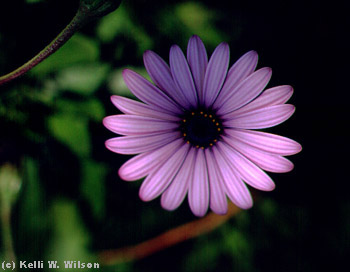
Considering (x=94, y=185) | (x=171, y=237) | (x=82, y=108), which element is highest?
(x=82, y=108)

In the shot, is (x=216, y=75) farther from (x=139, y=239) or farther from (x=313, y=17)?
(x=139, y=239)

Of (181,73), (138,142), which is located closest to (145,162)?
(138,142)

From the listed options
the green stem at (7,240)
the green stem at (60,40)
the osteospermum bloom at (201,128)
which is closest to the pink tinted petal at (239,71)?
the osteospermum bloom at (201,128)

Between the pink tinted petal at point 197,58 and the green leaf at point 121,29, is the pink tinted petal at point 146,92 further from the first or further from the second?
the green leaf at point 121,29

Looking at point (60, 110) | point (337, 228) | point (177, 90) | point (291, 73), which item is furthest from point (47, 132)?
point (337, 228)

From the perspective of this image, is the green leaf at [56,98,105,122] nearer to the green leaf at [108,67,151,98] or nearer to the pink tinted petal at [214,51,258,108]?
the green leaf at [108,67,151,98]

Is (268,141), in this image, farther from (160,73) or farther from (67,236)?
(67,236)
